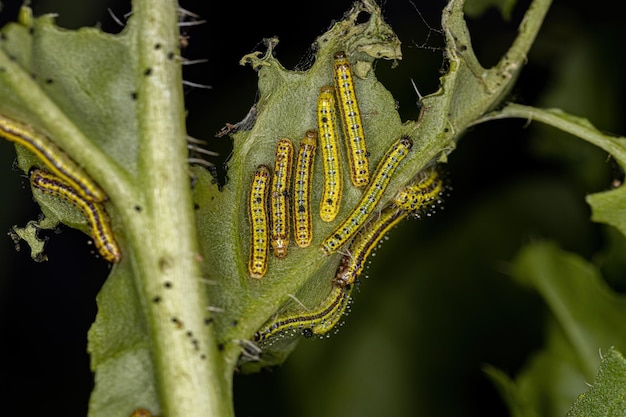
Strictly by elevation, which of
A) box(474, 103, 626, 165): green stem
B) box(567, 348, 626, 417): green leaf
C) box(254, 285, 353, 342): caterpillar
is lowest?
box(567, 348, 626, 417): green leaf

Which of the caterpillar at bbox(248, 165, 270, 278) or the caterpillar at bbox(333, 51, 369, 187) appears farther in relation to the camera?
the caterpillar at bbox(333, 51, 369, 187)

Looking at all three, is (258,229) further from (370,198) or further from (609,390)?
(609,390)

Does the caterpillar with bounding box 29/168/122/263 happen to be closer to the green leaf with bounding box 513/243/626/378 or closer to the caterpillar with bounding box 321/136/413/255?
the caterpillar with bounding box 321/136/413/255

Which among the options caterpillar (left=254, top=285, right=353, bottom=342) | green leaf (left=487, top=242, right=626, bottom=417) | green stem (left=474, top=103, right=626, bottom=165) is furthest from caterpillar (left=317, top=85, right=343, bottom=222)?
green leaf (left=487, top=242, right=626, bottom=417)

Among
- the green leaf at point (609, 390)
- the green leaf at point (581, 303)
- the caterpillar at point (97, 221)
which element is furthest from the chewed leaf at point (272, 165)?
the green leaf at point (581, 303)

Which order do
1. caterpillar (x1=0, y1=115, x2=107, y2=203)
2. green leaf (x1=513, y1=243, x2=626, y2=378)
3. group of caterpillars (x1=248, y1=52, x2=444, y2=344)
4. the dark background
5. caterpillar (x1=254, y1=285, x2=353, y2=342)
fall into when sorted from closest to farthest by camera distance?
caterpillar (x1=0, y1=115, x2=107, y2=203), group of caterpillars (x1=248, y1=52, x2=444, y2=344), caterpillar (x1=254, y1=285, x2=353, y2=342), green leaf (x1=513, y1=243, x2=626, y2=378), the dark background

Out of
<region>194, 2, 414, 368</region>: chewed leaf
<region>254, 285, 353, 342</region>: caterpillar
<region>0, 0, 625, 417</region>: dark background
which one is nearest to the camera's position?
<region>194, 2, 414, 368</region>: chewed leaf

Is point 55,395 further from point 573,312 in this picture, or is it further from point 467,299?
point 573,312
